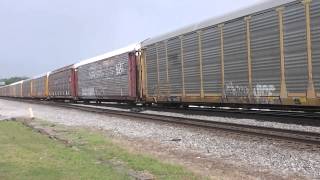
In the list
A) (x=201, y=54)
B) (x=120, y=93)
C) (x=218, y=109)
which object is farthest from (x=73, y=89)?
(x=201, y=54)

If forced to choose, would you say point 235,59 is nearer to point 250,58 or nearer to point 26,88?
point 250,58

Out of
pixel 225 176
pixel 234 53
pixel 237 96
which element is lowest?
pixel 225 176

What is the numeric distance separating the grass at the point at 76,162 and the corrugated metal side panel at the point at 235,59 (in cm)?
522

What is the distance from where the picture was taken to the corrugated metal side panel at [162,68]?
2325cm

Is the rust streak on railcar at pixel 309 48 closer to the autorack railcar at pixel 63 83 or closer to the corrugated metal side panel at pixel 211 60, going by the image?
the corrugated metal side panel at pixel 211 60

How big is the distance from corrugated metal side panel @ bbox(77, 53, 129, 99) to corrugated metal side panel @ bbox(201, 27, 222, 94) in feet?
33.4

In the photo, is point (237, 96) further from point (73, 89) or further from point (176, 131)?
point (73, 89)

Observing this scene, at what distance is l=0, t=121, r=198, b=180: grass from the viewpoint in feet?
27.5

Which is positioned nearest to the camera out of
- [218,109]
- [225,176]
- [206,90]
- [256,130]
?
[225,176]

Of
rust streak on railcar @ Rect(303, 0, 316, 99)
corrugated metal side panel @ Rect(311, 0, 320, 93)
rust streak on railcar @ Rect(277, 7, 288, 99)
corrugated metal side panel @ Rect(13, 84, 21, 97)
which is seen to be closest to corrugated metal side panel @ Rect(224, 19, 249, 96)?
rust streak on railcar @ Rect(277, 7, 288, 99)

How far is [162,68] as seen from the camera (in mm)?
23672

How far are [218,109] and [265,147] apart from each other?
11823 millimetres

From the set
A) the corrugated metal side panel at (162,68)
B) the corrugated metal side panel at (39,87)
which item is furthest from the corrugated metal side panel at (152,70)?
the corrugated metal side panel at (39,87)

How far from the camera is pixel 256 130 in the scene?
45.1 feet
